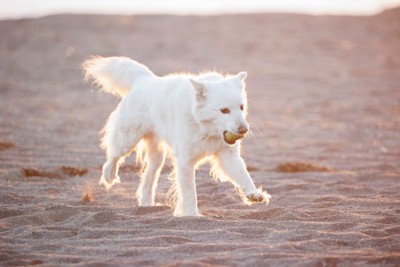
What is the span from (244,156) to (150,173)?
364 cm

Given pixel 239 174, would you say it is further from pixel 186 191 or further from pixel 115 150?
pixel 115 150

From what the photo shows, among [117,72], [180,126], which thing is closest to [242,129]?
[180,126]

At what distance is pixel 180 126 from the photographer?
279 inches

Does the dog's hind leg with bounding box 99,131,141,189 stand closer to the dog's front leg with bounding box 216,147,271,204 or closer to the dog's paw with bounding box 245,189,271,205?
the dog's front leg with bounding box 216,147,271,204

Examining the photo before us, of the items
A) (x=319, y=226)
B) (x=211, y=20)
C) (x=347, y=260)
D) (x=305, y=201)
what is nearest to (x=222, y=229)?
(x=319, y=226)

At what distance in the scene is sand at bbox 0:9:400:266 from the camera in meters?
5.62

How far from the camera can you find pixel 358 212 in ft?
23.3

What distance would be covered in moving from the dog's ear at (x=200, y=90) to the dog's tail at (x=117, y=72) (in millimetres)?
1977

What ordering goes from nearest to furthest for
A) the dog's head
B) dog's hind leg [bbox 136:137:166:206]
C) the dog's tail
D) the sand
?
the sand → the dog's head → dog's hind leg [bbox 136:137:166:206] → the dog's tail

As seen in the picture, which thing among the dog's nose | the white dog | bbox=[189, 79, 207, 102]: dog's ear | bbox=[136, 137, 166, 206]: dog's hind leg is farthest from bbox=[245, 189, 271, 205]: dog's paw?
bbox=[136, 137, 166, 206]: dog's hind leg

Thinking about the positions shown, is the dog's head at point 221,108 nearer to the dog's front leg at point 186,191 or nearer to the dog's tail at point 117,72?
the dog's front leg at point 186,191

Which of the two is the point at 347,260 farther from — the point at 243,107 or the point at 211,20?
the point at 211,20

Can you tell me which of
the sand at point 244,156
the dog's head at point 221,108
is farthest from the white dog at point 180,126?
the sand at point 244,156

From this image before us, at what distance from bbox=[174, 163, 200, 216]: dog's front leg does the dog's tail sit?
1.83 meters
